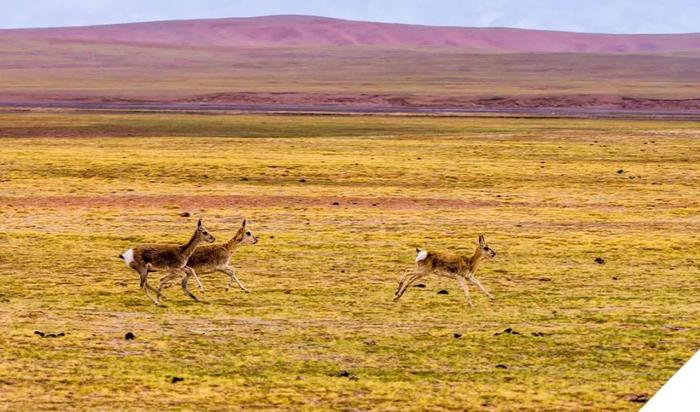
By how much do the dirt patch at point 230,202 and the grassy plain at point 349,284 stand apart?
10 cm

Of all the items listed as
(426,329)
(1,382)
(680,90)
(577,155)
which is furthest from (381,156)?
(680,90)

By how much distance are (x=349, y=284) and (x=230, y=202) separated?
1088cm

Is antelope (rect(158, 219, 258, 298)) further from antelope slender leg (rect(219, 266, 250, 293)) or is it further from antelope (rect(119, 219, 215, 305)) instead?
antelope (rect(119, 219, 215, 305))

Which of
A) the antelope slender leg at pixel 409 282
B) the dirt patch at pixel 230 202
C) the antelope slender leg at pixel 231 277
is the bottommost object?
the antelope slender leg at pixel 231 277

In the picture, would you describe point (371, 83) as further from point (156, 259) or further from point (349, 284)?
point (156, 259)

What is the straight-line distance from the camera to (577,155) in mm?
40688

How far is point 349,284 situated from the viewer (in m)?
17.0

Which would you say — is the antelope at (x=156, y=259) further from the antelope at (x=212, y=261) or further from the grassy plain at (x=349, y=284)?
the grassy plain at (x=349, y=284)

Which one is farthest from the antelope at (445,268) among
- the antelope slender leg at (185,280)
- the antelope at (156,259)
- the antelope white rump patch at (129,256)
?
the antelope white rump patch at (129,256)

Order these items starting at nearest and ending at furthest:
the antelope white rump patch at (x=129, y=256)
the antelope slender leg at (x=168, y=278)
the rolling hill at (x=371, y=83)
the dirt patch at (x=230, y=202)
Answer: the antelope white rump patch at (x=129, y=256) < the antelope slender leg at (x=168, y=278) < the dirt patch at (x=230, y=202) < the rolling hill at (x=371, y=83)

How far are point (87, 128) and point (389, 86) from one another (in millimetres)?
74034

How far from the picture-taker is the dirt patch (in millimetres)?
26656

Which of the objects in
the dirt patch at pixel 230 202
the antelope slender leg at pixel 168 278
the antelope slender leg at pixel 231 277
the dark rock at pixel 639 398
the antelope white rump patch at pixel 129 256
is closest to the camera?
the dark rock at pixel 639 398

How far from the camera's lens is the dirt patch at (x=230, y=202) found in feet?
87.5
